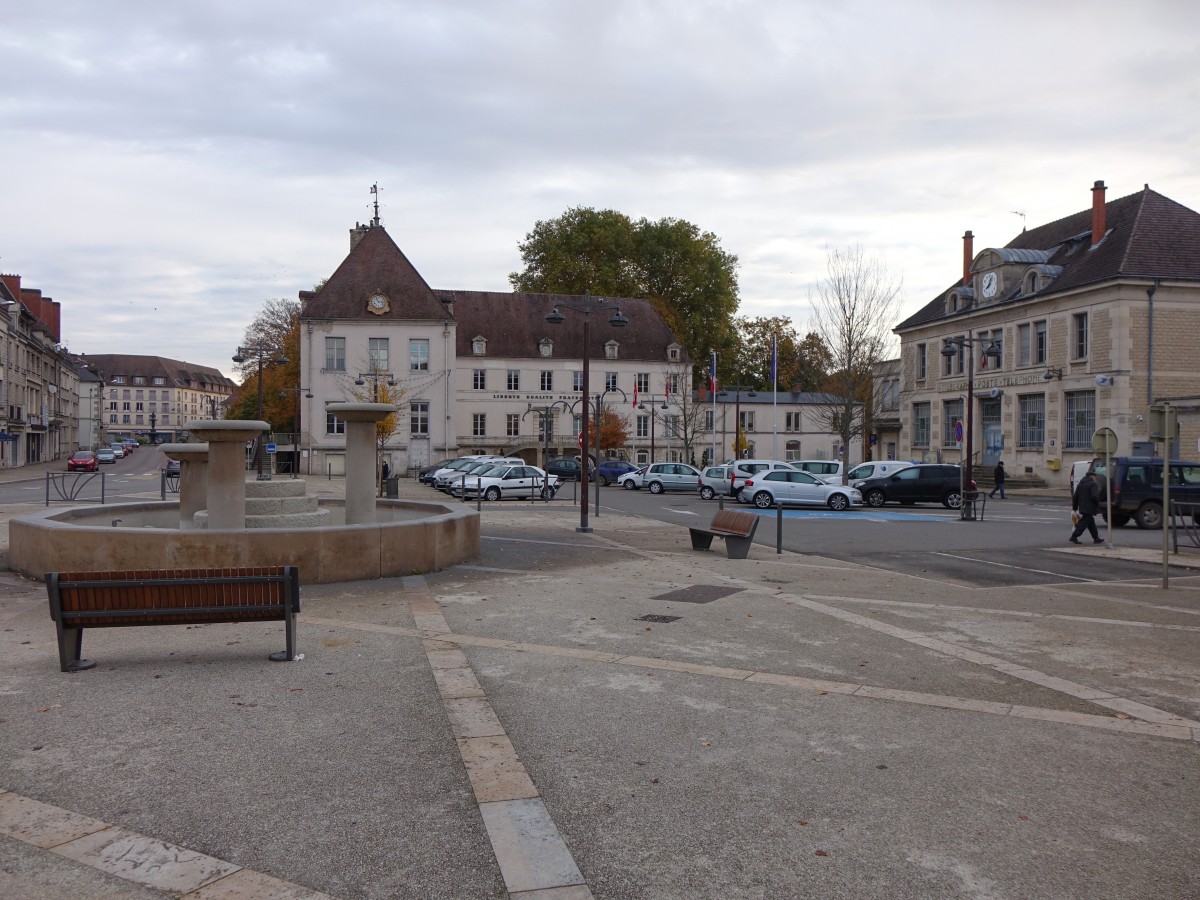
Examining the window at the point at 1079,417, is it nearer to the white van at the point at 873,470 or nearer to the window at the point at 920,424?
the window at the point at 920,424

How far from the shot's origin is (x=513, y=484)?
120 ft

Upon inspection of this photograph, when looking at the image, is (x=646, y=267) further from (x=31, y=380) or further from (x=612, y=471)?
(x=31, y=380)

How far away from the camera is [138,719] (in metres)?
6.40

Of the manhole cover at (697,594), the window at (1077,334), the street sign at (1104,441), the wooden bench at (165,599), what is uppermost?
the window at (1077,334)

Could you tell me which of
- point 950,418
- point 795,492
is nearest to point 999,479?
point 795,492

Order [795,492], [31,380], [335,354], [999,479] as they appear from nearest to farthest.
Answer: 1. [795,492]
2. [999,479]
3. [335,354]
4. [31,380]

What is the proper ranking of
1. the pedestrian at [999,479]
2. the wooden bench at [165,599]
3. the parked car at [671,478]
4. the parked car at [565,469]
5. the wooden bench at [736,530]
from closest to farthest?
1. the wooden bench at [165,599]
2. the wooden bench at [736,530]
3. the pedestrian at [999,479]
4. the parked car at [671,478]
5. the parked car at [565,469]

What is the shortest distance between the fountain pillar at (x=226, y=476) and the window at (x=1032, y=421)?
42587 mm

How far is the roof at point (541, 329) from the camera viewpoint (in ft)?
218

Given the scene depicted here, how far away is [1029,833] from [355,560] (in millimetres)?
9376

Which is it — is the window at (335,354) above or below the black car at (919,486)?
above

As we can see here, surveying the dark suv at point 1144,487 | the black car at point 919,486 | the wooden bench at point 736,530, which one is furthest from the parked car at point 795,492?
the wooden bench at point 736,530

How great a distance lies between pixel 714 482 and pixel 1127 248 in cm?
2191

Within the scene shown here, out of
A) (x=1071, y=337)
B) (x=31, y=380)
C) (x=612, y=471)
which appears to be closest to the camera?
(x=1071, y=337)
